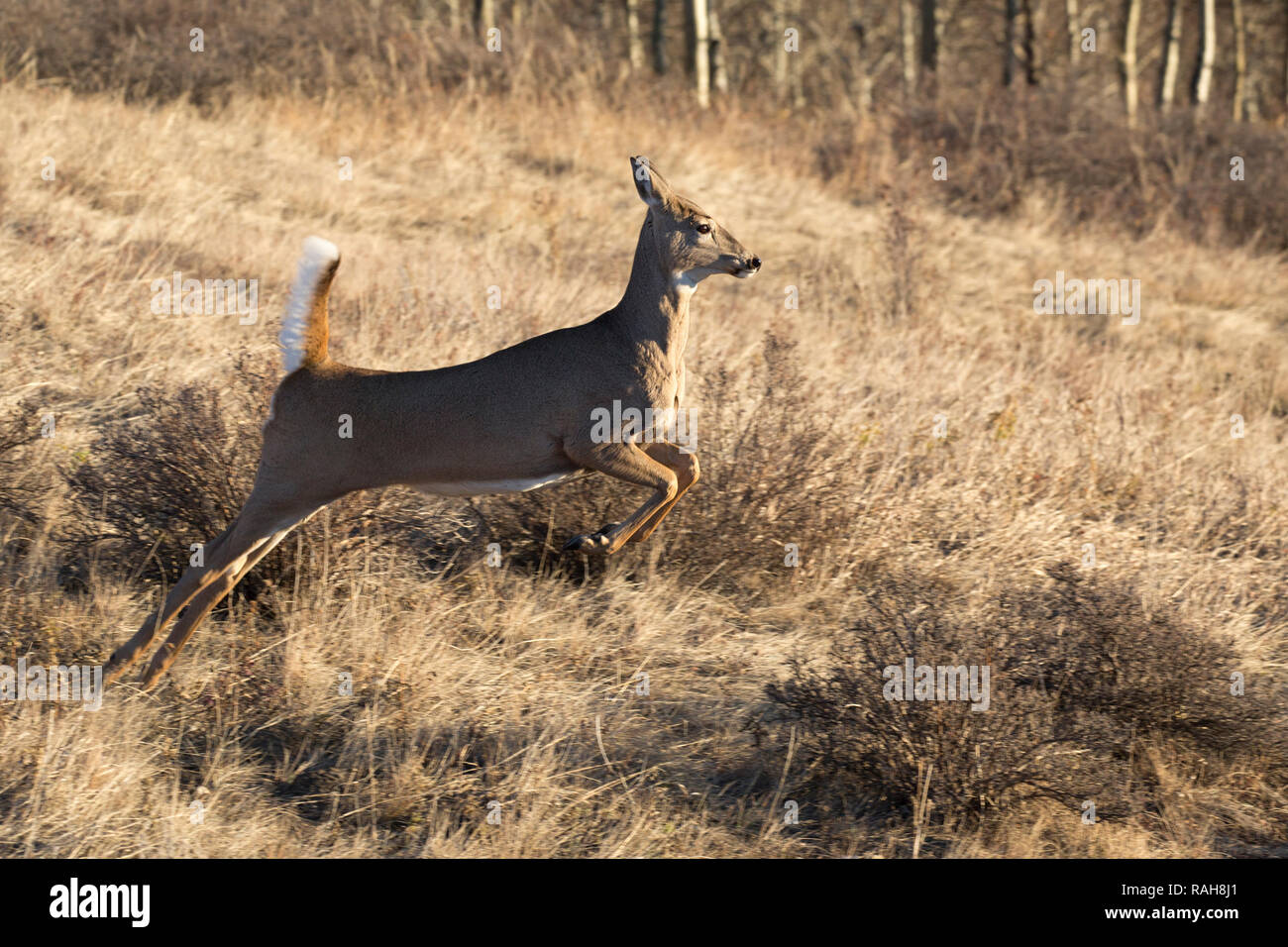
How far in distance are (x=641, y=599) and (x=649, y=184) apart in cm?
187

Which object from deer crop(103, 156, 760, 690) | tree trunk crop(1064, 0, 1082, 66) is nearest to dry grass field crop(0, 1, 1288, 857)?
deer crop(103, 156, 760, 690)

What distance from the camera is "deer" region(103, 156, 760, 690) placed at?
14.7 ft

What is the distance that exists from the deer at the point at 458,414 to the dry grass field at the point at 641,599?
1.98ft

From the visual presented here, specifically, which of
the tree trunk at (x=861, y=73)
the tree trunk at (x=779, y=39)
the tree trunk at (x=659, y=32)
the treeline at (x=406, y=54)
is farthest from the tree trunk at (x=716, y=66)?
the tree trunk at (x=779, y=39)

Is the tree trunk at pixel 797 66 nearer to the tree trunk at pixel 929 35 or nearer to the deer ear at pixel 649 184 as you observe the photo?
the tree trunk at pixel 929 35

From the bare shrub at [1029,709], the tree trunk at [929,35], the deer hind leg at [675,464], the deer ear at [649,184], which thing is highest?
the tree trunk at [929,35]

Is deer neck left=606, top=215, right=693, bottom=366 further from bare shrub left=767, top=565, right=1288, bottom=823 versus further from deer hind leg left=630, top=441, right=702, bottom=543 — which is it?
bare shrub left=767, top=565, right=1288, bottom=823

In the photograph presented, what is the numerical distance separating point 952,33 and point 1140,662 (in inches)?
1191

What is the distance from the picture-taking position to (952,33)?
32.7 meters

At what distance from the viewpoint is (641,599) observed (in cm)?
581

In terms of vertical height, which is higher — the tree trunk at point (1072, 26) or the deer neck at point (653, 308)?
the tree trunk at point (1072, 26)

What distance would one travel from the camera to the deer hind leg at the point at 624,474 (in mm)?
4562

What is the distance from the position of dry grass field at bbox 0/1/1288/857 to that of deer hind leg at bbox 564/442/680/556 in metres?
0.66

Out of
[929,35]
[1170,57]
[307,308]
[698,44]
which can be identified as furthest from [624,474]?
[1170,57]
